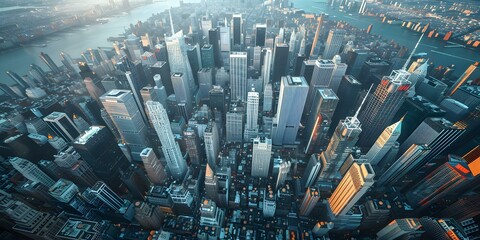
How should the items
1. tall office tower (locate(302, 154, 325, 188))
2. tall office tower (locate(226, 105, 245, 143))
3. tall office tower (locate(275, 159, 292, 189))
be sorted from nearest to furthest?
1. tall office tower (locate(275, 159, 292, 189))
2. tall office tower (locate(302, 154, 325, 188))
3. tall office tower (locate(226, 105, 245, 143))

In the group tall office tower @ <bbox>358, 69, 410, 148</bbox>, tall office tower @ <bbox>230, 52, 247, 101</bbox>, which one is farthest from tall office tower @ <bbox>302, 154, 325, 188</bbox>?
tall office tower @ <bbox>230, 52, 247, 101</bbox>

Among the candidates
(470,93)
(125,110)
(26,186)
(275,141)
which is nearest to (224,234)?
(275,141)

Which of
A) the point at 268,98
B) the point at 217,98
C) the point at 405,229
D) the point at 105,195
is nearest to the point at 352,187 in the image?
the point at 405,229

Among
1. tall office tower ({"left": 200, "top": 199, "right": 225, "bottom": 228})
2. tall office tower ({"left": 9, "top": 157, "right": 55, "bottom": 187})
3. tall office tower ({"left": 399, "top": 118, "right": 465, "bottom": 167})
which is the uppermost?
tall office tower ({"left": 399, "top": 118, "right": 465, "bottom": 167})

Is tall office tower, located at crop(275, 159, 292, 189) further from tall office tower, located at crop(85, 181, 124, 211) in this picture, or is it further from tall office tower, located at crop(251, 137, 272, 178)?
tall office tower, located at crop(85, 181, 124, 211)

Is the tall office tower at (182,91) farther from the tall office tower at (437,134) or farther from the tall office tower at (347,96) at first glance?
the tall office tower at (437,134)

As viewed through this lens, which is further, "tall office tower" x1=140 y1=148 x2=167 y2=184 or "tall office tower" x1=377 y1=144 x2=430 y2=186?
"tall office tower" x1=377 y1=144 x2=430 y2=186
